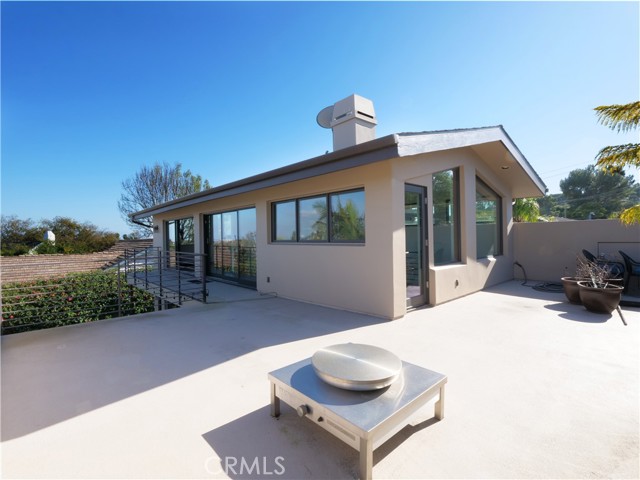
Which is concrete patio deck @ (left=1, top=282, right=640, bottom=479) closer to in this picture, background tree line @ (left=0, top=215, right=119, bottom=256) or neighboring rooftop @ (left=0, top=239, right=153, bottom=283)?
neighboring rooftop @ (left=0, top=239, right=153, bottom=283)

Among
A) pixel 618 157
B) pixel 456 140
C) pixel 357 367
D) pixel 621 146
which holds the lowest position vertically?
pixel 357 367

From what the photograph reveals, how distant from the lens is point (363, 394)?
175 cm

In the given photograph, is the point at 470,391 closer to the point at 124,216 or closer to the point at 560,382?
the point at 560,382

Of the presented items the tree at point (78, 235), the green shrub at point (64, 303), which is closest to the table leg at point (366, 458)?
the green shrub at point (64, 303)

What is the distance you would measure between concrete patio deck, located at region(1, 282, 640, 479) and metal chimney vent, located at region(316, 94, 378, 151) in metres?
3.54

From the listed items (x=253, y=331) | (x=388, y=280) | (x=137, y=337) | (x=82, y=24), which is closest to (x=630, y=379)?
(x=388, y=280)

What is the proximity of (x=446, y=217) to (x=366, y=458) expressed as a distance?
18.6 ft

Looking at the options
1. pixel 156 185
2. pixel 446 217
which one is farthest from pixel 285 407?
pixel 156 185

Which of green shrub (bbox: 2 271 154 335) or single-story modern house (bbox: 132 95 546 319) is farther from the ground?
single-story modern house (bbox: 132 95 546 319)

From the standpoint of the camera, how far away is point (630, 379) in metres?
2.65

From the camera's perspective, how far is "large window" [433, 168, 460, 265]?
5.94 m

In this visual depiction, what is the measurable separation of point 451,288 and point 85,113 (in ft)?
48.4

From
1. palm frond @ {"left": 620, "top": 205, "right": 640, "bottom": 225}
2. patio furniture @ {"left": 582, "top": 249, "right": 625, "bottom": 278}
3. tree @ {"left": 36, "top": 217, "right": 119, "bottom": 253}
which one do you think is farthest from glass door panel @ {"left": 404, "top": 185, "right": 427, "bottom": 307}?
tree @ {"left": 36, "top": 217, "right": 119, "bottom": 253}

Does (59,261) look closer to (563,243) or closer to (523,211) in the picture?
(563,243)
